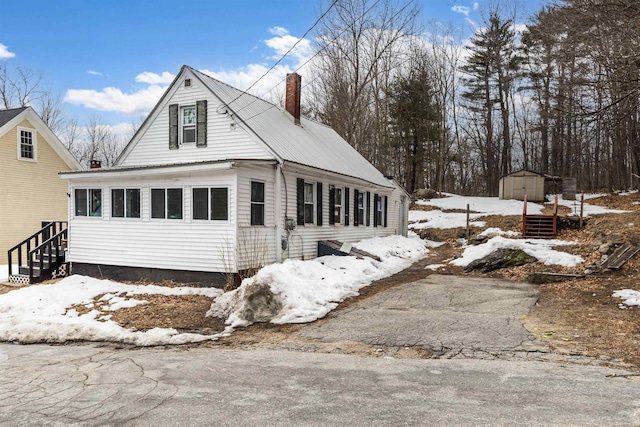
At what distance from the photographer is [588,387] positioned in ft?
14.7

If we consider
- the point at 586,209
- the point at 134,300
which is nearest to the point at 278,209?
the point at 134,300

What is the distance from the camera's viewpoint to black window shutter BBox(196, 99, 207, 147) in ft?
46.3

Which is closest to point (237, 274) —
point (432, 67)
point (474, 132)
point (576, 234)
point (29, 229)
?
point (576, 234)

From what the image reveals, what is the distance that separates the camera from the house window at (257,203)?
11906 millimetres

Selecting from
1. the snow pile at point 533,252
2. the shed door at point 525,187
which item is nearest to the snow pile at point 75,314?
the snow pile at point 533,252

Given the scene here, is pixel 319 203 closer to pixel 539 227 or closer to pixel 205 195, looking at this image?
pixel 205 195

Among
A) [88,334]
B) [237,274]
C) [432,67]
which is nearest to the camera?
[88,334]

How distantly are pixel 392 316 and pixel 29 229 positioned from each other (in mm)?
20212

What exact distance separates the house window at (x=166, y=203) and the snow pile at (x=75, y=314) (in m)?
2.03

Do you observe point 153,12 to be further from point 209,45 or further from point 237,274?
point 237,274

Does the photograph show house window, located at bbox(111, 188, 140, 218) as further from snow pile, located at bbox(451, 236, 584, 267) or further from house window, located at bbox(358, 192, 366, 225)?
snow pile, located at bbox(451, 236, 584, 267)

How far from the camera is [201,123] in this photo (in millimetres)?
14180

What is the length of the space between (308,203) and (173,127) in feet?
16.9

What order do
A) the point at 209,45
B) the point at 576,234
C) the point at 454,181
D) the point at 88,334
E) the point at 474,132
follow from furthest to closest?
the point at 454,181 → the point at 474,132 → the point at 576,234 → the point at 209,45 → the point at 88,334
